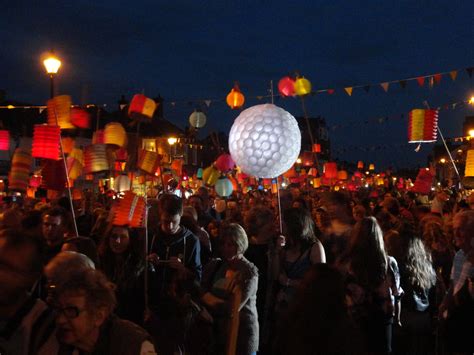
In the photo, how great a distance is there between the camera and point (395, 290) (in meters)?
4.72

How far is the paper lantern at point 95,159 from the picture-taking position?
9.47m

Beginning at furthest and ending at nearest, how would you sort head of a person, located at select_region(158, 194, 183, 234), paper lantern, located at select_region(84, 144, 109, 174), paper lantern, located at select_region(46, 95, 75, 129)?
paper lantern, located at select_region(84, 144, 109, 174)
paper lantern, located at select_region(46, 95, 75, 129)
head of a person, located at select_region(158, 194, 183, 234)

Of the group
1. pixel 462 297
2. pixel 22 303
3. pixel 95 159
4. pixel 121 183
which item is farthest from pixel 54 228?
pixel 121 183

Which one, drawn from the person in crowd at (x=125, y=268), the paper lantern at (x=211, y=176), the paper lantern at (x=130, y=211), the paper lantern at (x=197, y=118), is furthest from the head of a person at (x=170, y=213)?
the paper lantern at (x=197, y=118)

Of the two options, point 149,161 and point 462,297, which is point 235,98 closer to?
point 149,161

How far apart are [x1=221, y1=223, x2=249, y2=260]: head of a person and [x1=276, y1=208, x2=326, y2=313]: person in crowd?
47 cm

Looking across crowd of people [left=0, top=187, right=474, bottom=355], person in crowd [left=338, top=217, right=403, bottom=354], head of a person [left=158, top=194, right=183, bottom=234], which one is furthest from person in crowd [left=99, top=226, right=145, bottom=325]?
person in crowd [left=338, top=217, right=403, bottom=354]

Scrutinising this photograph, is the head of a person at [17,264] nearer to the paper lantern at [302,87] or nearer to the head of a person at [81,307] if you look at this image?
the head of a person at [81,307]

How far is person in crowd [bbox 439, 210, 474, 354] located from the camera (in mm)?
4133

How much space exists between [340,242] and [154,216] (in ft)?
7.82

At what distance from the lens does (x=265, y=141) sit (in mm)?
6742

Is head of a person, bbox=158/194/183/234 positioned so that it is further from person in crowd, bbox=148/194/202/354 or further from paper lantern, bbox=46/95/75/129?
paper lantern, bbox=46/95/75/129

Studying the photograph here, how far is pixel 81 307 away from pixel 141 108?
644cm

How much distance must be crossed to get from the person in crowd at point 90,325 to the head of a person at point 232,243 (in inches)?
92.5
